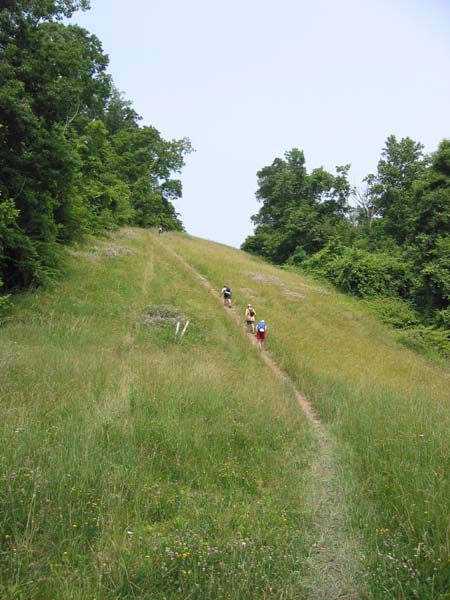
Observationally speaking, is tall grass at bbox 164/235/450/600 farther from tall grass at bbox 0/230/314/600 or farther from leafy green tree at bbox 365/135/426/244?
leafy green tree at bbox 365/135/426/244

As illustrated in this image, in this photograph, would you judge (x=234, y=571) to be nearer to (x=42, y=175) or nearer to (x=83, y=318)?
(x=83, y=318)

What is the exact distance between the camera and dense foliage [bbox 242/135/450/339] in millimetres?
25672

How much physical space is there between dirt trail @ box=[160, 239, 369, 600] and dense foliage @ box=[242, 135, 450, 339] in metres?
21.9

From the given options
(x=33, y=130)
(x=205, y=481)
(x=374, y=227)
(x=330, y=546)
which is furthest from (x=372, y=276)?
(x=330, y=546)

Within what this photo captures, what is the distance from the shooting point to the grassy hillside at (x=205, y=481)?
9.95 feet

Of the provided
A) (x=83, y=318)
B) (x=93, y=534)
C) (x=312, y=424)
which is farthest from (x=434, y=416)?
(x=83, y=318)

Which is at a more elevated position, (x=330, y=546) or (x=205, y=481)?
(x=330, y=546)

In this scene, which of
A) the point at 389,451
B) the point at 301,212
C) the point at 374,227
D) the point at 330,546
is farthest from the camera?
the point at 301,212

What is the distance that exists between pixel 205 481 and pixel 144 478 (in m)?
0.77

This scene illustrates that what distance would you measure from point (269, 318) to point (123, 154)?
43.3 m

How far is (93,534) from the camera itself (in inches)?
134

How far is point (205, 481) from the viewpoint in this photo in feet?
14.8

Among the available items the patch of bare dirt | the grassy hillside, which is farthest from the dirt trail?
the patch of bare dirt

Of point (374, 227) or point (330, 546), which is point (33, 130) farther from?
point (374, 227)
